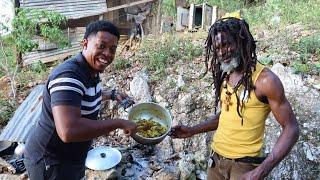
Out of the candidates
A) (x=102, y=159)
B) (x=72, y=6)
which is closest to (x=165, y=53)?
(x=102, y=159)

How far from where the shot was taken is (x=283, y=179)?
3725 mm

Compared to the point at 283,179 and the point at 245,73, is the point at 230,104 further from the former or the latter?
the point at 283,179

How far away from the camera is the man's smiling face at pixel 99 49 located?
75.0 inches

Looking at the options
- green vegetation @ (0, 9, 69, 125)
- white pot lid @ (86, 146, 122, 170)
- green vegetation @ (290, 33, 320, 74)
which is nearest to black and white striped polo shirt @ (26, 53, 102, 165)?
white pot lid @ (86, 146, 122, 170)

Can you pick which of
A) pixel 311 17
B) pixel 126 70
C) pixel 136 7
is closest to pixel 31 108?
pixel 126 70

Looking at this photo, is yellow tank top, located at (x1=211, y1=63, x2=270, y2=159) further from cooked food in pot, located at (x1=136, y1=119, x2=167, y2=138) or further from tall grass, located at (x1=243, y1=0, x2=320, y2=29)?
tall grass, located at (x1=243, y1=0, x2=320, y2=29)

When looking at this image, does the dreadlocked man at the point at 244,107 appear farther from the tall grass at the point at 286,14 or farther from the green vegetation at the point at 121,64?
the tall grass at the point at 286,14

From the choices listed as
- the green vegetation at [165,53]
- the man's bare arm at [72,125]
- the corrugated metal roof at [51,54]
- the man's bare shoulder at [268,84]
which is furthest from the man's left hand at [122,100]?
the corrugated metal roof at [51,54]

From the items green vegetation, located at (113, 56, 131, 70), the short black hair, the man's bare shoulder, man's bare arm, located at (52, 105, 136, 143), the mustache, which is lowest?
green vegetation, located at (113, 56, 131, 70)

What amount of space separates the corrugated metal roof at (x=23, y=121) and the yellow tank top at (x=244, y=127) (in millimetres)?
2788

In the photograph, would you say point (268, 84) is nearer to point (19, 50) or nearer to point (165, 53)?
point (165, 53)

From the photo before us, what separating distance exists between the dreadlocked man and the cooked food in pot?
445mm

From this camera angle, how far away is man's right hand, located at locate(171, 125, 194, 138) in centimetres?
257

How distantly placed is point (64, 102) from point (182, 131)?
114cm
